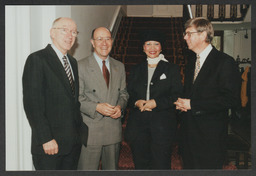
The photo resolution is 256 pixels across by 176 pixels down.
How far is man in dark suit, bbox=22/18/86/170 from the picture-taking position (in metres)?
2.35

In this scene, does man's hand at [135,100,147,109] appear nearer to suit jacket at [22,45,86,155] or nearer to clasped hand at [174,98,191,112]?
clasped hand at [174,98,191,112]

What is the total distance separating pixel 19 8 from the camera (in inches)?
111

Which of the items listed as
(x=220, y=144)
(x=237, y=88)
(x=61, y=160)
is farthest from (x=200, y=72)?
(x=61, y=160)

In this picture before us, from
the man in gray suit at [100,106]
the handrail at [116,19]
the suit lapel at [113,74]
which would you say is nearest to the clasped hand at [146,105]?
the man in gray suit at [100,106]

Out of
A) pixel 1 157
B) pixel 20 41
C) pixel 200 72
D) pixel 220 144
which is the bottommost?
pixel 1 157

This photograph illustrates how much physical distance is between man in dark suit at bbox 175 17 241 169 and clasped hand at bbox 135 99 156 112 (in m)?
0.24

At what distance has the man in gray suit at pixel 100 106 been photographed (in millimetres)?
2625

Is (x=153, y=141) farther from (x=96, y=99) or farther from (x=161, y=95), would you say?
(x=96, y=99)

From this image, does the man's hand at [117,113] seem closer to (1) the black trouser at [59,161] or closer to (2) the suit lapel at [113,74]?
(2) the suit lapel at [113,74]

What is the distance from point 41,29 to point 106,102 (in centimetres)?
101

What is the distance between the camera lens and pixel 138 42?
129 inches

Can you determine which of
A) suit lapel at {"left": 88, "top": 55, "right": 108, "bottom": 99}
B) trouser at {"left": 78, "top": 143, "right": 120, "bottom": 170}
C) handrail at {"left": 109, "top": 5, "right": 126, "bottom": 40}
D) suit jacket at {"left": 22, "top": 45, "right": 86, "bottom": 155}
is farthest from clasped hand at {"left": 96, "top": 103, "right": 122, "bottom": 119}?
handrail at {"left": 109, "top": 5, "right": 126, "bottom": 40}

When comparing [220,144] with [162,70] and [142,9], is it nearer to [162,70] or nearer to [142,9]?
[162,70]

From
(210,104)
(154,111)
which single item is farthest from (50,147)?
(210,104)
